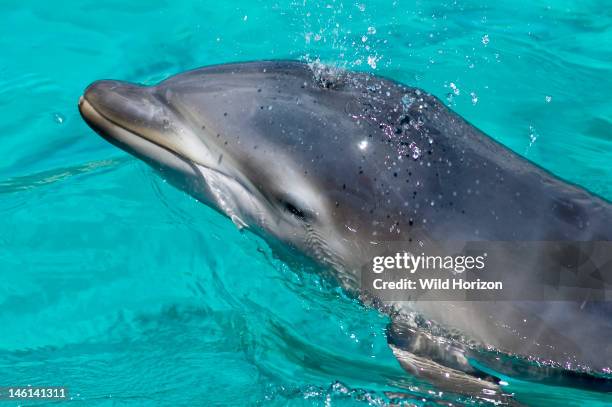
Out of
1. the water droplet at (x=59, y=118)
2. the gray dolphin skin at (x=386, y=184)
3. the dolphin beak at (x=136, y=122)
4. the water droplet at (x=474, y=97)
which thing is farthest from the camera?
the water droplet at (x=474, y=97)

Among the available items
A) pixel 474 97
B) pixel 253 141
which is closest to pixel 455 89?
pixel 474 97

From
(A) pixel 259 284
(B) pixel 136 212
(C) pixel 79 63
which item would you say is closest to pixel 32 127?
(C) pixel 79 63

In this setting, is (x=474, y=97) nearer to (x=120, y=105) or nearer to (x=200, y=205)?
(x=200, y=205)

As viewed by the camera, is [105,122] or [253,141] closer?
[253,141]

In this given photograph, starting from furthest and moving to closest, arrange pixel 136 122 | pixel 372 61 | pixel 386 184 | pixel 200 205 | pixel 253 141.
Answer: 1. pixel 372 61
2. pixel 200 205
3. pixel 136 122
4. pixel 253 141
5. pixel 386 184

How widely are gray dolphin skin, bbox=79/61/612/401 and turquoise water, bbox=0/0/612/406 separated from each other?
1.34 ft

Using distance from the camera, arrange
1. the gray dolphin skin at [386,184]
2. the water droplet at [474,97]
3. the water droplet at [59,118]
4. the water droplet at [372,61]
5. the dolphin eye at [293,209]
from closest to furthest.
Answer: the gray dolphin skin at [386,184]
the dolphin eye at [293,209]
the water droplet at [59,118]
the water droplet at [474,97]
the water droplet at [372,61]

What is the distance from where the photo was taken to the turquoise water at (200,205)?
18.4 ft

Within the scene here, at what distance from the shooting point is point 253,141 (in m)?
4.82

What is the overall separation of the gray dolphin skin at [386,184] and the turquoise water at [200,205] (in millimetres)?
409

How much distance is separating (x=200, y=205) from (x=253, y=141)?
6.87ft

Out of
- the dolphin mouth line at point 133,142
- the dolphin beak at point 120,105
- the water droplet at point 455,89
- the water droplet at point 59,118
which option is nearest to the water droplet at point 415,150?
the dolphin mouth line at point 133,142

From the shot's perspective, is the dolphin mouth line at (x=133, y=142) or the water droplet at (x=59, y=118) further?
the water droplet at (x=59, y=118)

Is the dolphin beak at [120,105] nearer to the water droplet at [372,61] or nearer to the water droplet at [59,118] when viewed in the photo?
the water droplet at [59,118]
